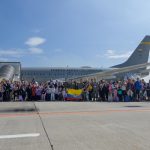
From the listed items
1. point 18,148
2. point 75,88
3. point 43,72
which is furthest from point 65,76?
point 18,148

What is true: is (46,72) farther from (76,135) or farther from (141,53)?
(76,135)

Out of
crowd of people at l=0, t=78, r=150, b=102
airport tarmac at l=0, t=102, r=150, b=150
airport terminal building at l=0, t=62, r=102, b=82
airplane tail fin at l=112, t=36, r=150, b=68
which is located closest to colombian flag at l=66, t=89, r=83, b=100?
crowd of people at l=0, t=78, r=150, b=102

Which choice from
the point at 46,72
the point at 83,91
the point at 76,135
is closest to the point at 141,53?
the point at 46,72

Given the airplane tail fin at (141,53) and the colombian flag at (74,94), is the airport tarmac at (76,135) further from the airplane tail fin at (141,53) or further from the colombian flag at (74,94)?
the airplane tail fin at (141,53)

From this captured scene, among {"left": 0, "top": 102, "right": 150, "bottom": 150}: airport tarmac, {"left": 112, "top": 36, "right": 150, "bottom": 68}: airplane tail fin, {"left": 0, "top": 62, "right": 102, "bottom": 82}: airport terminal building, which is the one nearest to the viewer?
{"left": 0, "top": 102, "right": 150, "bottom": 150}: airport tarmac

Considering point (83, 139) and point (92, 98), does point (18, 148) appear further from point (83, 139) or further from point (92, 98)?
point (92, 98)

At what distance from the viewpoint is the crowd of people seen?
916 inches

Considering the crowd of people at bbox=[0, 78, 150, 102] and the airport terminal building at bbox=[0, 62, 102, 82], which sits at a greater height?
the airport terminal building at bbox=[0, 62, 102, 82]

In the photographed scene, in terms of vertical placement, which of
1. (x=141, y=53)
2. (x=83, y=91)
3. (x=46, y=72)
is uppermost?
(x=141, y=53)

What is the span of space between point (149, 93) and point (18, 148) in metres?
18.8

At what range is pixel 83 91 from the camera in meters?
24.3

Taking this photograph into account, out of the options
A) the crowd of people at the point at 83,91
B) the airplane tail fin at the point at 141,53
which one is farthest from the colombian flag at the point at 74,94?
the airplane tail fin at the point at 141,53

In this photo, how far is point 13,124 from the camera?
10609mm

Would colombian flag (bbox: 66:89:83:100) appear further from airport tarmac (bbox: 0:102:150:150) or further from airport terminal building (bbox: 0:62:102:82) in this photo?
airport terminal building (bbox: 0:62:102:82)
